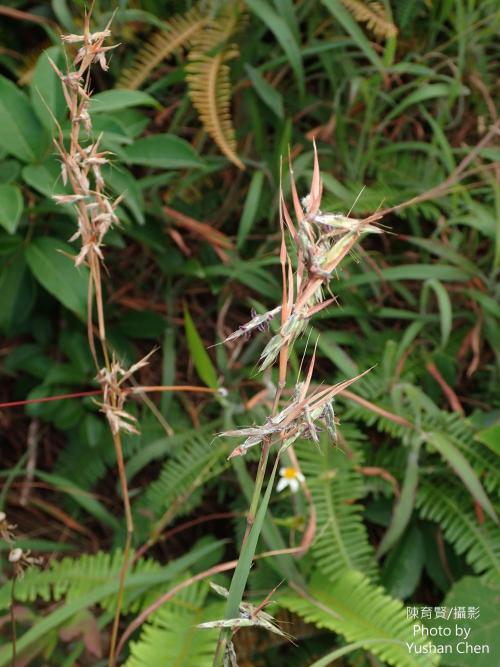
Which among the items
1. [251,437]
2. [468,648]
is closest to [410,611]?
[468,648]

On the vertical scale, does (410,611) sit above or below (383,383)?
below

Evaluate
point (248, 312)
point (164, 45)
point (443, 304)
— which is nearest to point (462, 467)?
point (443, 304)

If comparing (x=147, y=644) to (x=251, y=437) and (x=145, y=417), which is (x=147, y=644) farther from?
(x=251, y=437)

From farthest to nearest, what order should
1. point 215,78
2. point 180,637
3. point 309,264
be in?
point 215,78
point 180,637
point 309,264

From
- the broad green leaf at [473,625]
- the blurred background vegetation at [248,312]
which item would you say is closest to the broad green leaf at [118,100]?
the blurred background vegetation at [248,312]

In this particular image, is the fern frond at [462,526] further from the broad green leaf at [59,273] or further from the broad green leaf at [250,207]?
the broad green leaf at [59,273]

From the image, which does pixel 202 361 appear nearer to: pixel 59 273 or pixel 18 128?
pixel 59 273

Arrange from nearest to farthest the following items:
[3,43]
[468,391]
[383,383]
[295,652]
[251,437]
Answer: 1. [251,437]
2. [295,652]
3. [383,383]
4. [468,391]
5. [3,43]
